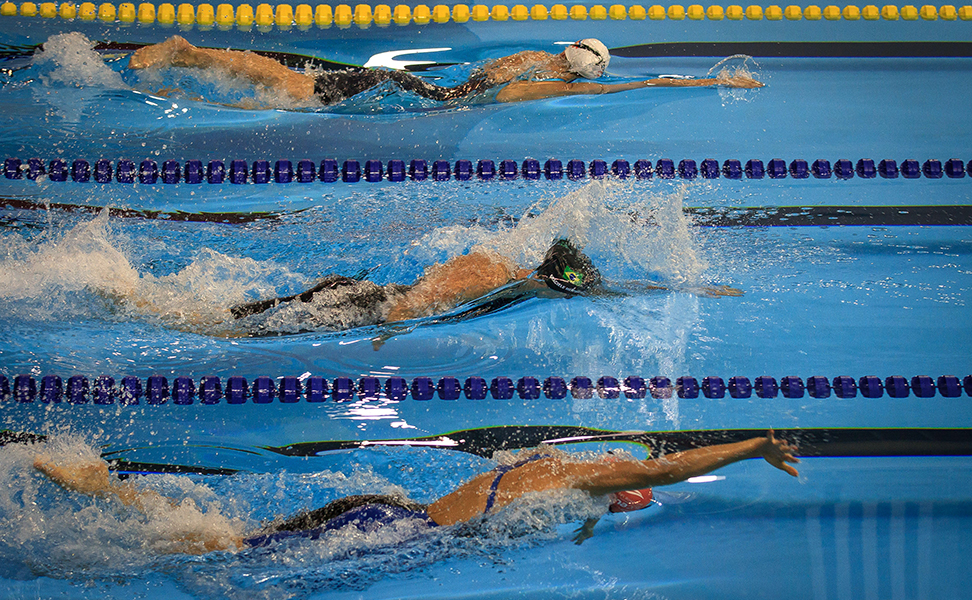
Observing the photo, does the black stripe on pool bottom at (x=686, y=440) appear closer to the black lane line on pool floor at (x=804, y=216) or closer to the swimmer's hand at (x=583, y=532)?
the swimmer's hand at (x=583, y=532)

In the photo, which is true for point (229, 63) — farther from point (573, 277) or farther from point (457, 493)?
point (457, 493)

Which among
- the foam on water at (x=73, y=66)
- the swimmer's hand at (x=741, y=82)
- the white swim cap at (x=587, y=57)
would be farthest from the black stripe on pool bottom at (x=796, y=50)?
the foam on water at (x=73, y=66)

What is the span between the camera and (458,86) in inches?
125

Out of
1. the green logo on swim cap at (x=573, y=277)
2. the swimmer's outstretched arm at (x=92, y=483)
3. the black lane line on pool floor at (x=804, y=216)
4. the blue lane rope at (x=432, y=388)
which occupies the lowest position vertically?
the swimmer's outstretched arm at (x=92, y=483)

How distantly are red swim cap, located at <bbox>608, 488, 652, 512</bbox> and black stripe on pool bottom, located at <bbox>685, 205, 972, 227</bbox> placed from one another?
1.07m

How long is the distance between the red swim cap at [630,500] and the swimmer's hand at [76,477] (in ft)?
5.09

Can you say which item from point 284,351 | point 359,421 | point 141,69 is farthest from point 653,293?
point 141,69

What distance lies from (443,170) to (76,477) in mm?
1621

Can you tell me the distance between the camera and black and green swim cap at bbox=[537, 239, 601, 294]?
101 inches

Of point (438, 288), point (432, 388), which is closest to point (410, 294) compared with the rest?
point (438, 288)

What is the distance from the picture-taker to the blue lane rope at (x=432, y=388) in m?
2.63

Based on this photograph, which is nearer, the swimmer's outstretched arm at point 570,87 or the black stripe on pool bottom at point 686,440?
the black stripe on pool bottom at point 686,440

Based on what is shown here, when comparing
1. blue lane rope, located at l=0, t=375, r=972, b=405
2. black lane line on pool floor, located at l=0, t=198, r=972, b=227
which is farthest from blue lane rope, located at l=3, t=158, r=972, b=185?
blue lane rope, located at l=0, t=375, r=972, b=405

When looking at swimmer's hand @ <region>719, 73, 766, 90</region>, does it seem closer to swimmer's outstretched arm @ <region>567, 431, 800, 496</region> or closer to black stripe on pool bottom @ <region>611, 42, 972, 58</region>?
black stripe on pool bottom @ <region>611, 42, 972, 58</region>
